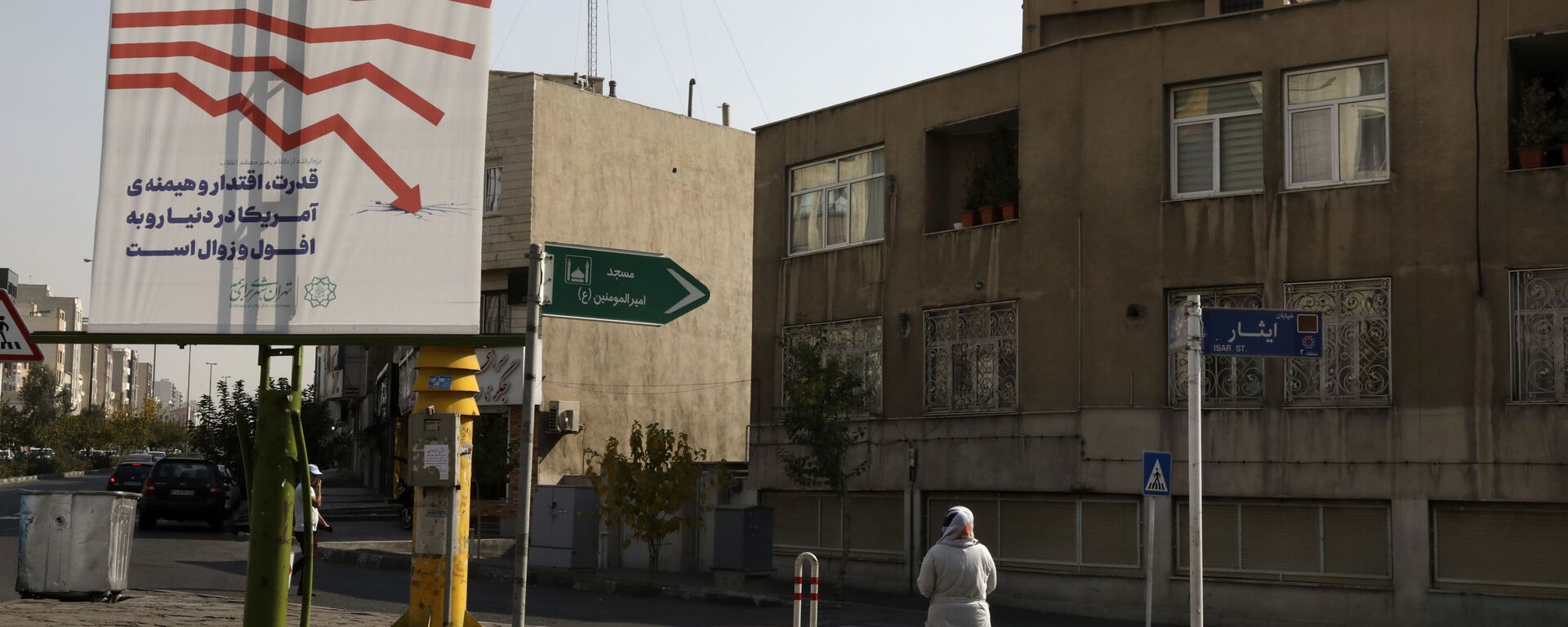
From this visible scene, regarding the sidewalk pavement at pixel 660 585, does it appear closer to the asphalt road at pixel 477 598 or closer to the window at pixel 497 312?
the asphalt road at pixel 477 598

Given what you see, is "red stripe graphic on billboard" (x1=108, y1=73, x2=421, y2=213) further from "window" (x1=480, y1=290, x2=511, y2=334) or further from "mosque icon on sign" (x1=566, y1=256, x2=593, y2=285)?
"window" (x1=480, y1=290, x2=511, y2=334)

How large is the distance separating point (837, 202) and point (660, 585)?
311 inches

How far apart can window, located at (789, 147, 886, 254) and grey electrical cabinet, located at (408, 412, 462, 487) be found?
1534cm

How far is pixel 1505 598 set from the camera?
19.5 meters

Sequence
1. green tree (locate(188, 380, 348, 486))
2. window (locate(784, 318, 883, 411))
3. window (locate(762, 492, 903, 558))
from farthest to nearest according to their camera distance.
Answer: green tree (locate(188, 380, 348, 486)) < window (locate(784, 318, 883, 411)) < window (locate(762, 492, 903, 558))

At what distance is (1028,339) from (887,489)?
13.2ft

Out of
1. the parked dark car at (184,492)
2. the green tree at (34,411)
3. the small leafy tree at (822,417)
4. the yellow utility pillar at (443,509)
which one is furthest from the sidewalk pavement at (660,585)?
the green tree at (34,411)

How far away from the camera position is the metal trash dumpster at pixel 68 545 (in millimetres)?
18469

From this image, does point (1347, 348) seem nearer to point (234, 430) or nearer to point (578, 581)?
point (578, 581)

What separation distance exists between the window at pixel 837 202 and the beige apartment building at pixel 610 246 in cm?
807

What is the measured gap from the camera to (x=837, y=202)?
28312mm

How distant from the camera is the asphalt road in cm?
2008

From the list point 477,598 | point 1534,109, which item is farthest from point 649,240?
point 1534,109

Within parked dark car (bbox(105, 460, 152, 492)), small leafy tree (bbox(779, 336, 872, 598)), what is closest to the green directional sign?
small leafy tree (bbox(779, 336, 872, 598))
